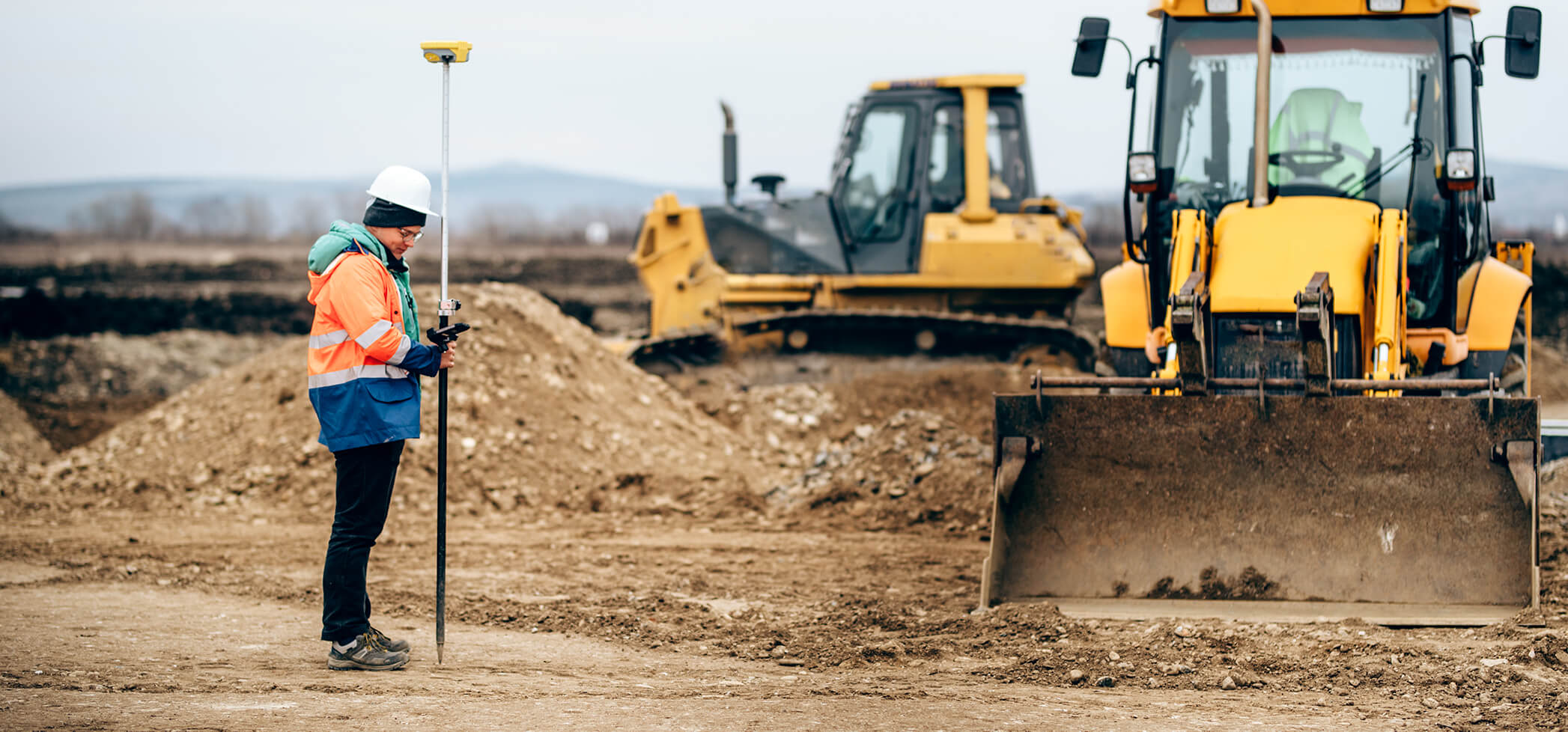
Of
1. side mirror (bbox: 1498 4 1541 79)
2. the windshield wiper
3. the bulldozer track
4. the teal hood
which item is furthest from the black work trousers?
the bulldozer track

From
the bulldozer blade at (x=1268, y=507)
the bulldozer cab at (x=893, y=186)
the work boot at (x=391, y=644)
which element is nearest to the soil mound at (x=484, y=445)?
the bulldozer cab at (x=893, y=186)

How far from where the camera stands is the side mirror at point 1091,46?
7082 mm

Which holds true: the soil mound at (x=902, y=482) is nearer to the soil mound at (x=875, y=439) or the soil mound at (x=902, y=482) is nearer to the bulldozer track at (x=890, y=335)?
the soil mound at (x=875, y=439)

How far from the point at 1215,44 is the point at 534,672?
14.7ft

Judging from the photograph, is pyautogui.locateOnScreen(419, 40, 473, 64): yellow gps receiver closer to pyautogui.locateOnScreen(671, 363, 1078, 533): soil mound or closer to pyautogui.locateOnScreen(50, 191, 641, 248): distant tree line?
pyautogui.locateOnScreen(671, 363, 1078, 533): soil mound

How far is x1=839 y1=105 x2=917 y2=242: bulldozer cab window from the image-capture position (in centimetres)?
1305

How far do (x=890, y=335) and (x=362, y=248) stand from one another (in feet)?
28.5

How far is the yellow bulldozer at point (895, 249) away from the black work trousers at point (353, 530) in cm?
817

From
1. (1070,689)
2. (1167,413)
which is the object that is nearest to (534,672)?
(1070,689)

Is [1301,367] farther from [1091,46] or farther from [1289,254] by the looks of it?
[1091,46]

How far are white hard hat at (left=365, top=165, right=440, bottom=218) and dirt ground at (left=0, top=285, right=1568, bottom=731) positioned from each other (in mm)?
1626

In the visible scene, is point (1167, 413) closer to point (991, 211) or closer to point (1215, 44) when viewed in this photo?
point (1215, 44)

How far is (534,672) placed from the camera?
5086 mm

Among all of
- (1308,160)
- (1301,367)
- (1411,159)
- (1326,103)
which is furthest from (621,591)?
(1411,159)
